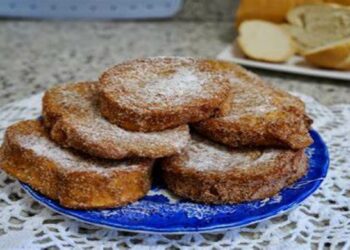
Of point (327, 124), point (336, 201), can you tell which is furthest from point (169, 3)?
point (336, 201)

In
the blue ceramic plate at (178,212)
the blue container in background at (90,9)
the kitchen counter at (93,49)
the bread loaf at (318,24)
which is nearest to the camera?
the blue ceramic plate at (178,212)

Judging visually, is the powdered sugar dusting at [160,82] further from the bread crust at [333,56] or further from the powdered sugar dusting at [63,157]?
the bread crust at [333,56]

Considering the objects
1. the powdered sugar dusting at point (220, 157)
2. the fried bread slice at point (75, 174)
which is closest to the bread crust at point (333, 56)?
the powdered sugar dusting at point (220, 157)

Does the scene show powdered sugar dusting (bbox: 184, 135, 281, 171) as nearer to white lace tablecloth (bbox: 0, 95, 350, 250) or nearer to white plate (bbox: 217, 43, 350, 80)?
white lace tablecloth (bbox: 0, 95, 350, 250)

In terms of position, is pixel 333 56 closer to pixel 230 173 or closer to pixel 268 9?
pixel 268 9

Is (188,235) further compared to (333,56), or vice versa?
(333,56)

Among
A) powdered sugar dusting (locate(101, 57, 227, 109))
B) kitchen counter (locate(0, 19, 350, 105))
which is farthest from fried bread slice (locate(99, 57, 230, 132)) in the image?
kitchen counter (locate(0, 19, 350, 105))

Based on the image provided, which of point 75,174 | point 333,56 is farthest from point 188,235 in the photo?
point 333,56
